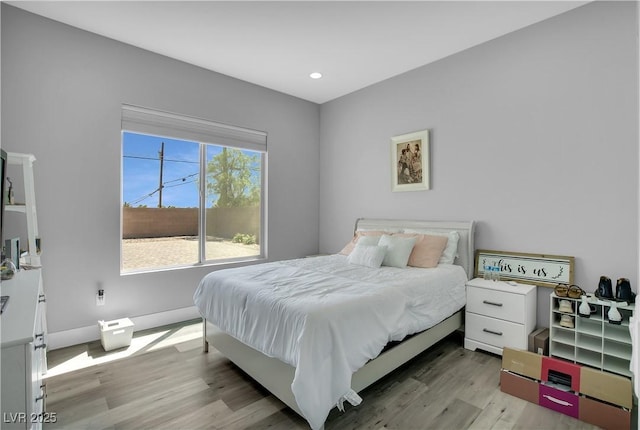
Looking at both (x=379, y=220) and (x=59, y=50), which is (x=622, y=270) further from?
(x=59, y=50)

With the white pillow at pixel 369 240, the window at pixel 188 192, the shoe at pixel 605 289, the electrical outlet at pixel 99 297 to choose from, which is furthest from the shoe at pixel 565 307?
the electrical outlet at pixel 99 297

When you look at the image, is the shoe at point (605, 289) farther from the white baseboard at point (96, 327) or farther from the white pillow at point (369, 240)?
the white baseboard at point (96, 327)

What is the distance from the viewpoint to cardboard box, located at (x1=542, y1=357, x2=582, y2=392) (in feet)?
6.28

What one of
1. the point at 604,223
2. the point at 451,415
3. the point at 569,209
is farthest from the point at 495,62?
the point at 451,415

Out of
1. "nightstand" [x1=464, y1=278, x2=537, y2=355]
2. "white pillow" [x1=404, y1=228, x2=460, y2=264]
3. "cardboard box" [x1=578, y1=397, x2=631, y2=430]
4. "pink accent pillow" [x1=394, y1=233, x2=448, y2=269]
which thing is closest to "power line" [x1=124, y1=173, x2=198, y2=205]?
"pink accent pillow" [x1=394, y1=233, x2=448, y2=269]

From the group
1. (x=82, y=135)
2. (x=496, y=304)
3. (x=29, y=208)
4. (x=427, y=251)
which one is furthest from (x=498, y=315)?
(x=82, y=135)

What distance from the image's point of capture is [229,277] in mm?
2459

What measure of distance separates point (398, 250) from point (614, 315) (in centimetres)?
157

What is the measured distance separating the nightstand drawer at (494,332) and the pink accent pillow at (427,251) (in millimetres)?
553

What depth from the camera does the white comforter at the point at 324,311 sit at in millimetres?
1637

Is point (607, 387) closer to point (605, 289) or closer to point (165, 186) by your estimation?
point (605, 289)

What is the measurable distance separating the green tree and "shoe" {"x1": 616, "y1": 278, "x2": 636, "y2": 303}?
12.0 ft

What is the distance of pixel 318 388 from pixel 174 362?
154cm

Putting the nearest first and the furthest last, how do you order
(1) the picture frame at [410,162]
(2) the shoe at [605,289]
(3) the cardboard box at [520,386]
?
(3) the cardboard box at [520,386] → (2) the shoe at [605,289] → (1) the picture frame at [410,162]
